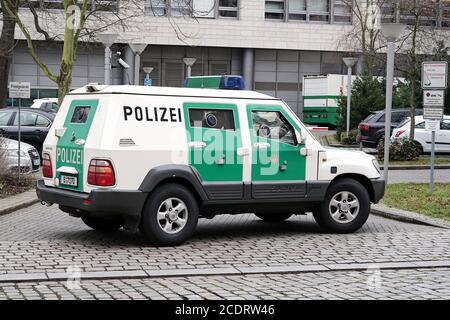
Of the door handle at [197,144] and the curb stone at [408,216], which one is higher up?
the door handle at [197,144]

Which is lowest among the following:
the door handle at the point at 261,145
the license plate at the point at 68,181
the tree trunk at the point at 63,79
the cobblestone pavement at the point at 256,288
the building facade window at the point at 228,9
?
the cobblestone pavement at the point at 256,288

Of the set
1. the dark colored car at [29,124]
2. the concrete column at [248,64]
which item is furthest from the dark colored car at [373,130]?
the concrete column at [248,64]

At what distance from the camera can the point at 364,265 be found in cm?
865

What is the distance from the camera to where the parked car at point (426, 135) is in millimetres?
27188

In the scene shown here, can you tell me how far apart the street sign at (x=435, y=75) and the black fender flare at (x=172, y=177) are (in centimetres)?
786

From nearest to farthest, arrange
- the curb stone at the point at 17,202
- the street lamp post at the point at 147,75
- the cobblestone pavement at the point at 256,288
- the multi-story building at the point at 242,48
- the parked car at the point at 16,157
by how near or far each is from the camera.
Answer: the cobblestone pavement at the point at 256,288
the curb stone at the point at 17,202
the parked car at the point at 16,157
the street lamp post at the point at 147,75
the multi-story building at the point at 242,48

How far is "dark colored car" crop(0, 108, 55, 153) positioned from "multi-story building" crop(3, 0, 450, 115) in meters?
31.2

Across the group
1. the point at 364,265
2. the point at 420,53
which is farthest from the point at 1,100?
the point at 364,265

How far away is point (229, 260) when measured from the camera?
29.3ft

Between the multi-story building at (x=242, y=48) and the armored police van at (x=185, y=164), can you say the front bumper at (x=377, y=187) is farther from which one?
the multi-story building at (x=242, y=48)

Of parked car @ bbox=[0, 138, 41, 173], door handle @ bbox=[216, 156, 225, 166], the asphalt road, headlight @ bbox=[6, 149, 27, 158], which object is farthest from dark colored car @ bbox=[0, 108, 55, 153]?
door handle @ bbox=[216, 156, 225, 166]

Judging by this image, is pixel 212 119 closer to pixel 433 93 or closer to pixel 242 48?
pixel 433 93
